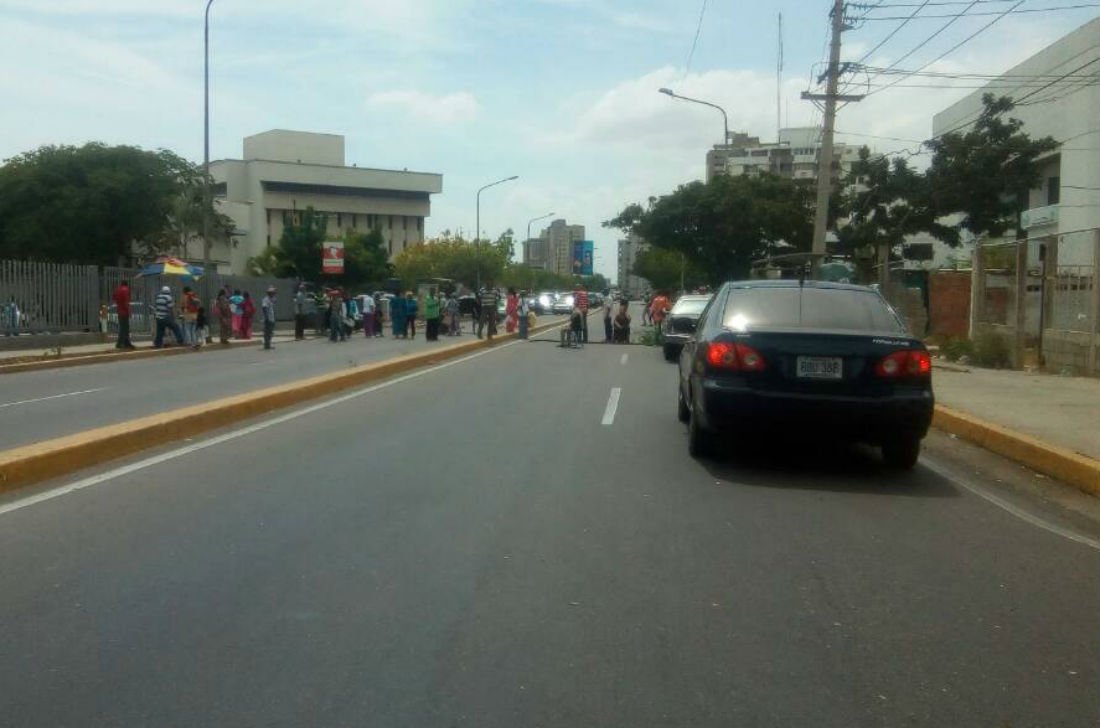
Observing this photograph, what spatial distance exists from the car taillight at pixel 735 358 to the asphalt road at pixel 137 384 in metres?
6.75

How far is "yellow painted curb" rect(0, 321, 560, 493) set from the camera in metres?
8.52

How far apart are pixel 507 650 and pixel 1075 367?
52.7 ft

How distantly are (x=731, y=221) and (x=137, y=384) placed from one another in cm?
3220

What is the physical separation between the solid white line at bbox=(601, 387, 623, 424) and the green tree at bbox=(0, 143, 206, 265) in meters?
42.6

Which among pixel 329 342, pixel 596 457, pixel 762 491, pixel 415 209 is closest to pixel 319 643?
pixel 762 491

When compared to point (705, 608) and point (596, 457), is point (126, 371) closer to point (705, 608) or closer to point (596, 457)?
point (596, 457)

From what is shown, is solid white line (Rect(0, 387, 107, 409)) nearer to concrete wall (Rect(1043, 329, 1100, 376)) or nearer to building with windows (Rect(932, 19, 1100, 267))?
concrete wall (Rect(1043, 329, 1100, 376))

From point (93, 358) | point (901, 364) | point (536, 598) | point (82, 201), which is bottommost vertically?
point (93, 358)

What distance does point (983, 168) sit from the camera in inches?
1577

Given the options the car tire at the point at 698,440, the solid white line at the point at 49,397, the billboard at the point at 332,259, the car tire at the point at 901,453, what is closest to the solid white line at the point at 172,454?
the solid white line at the point at 49,397

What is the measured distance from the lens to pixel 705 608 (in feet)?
18.4

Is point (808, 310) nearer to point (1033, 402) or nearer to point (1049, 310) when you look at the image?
point (1033, 402)

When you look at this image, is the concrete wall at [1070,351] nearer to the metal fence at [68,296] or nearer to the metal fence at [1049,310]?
the metal fence at [1049,310]

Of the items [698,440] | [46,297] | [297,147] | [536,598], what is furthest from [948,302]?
[297,147]
